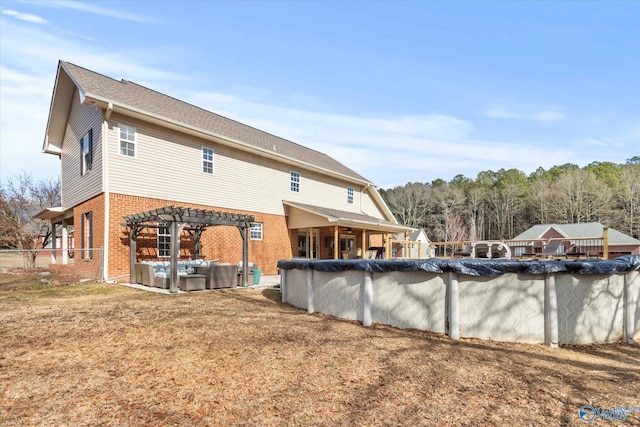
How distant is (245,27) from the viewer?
11.5 m

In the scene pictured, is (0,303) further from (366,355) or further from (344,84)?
(344,84)

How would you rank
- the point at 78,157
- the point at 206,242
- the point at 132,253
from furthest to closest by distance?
the point at 206,242 < the point at 78,157 < the point at 132,253

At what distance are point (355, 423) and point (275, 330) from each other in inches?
117

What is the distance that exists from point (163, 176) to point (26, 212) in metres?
16.5

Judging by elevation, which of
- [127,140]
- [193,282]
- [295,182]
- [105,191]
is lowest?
[193,282]

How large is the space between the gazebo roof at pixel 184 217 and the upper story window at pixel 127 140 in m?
2.36

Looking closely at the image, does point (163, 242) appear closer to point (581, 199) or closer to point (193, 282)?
point (193, 282)

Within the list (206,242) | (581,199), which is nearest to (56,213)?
(206,242)

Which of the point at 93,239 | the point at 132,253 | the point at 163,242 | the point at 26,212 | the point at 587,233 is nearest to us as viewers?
the point at 132,253

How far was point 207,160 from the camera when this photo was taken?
14992 millimetres

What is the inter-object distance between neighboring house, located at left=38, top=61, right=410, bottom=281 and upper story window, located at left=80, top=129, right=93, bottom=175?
4 cm

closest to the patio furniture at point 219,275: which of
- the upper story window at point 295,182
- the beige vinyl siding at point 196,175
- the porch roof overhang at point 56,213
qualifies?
the beige vinyl siding at point 196,175

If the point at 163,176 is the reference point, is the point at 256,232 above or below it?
below

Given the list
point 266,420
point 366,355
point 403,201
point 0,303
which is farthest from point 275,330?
point 403,201
